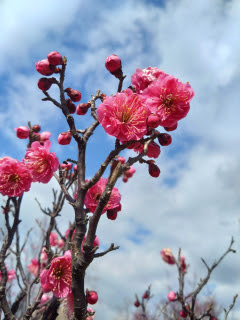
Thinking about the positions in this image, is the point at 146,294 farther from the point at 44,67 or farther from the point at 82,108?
the point at 44,67

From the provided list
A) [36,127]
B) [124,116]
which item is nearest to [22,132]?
[36,127]

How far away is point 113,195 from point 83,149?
306 millimetres

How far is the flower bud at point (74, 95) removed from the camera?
1901mm

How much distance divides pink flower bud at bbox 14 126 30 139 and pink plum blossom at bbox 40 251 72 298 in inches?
56.2

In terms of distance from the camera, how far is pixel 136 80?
68.1 inches

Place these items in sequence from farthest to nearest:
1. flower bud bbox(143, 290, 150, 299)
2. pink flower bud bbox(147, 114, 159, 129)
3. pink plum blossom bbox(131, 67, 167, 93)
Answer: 1. flower bud bbox(143, 290, 150, 299)
2. pink plum blossom bbox(131, 67, 167, 93)
3. pink flower bud bbox(147, 114, 159, 129)

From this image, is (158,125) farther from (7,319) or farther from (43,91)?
(7,319)

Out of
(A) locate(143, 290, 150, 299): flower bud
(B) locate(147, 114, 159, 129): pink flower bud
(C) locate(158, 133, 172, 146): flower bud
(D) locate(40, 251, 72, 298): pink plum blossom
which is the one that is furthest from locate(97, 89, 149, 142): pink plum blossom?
(A) locate(143, 290, 150, 299): flower bud

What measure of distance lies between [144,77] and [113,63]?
211 millimetres

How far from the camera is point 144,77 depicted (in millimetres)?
1710

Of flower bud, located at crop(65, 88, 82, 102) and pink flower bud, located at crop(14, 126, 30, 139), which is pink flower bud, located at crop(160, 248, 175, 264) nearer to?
pink flower bud, located at crop(14, 126, 30, 139)

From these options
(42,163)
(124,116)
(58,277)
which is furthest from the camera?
(42,163)

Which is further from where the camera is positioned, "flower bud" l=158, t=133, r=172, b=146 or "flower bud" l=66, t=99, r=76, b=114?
"flower bud" l=66, t=99, r=76, b=114

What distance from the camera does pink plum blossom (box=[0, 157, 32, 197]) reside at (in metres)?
2.07
